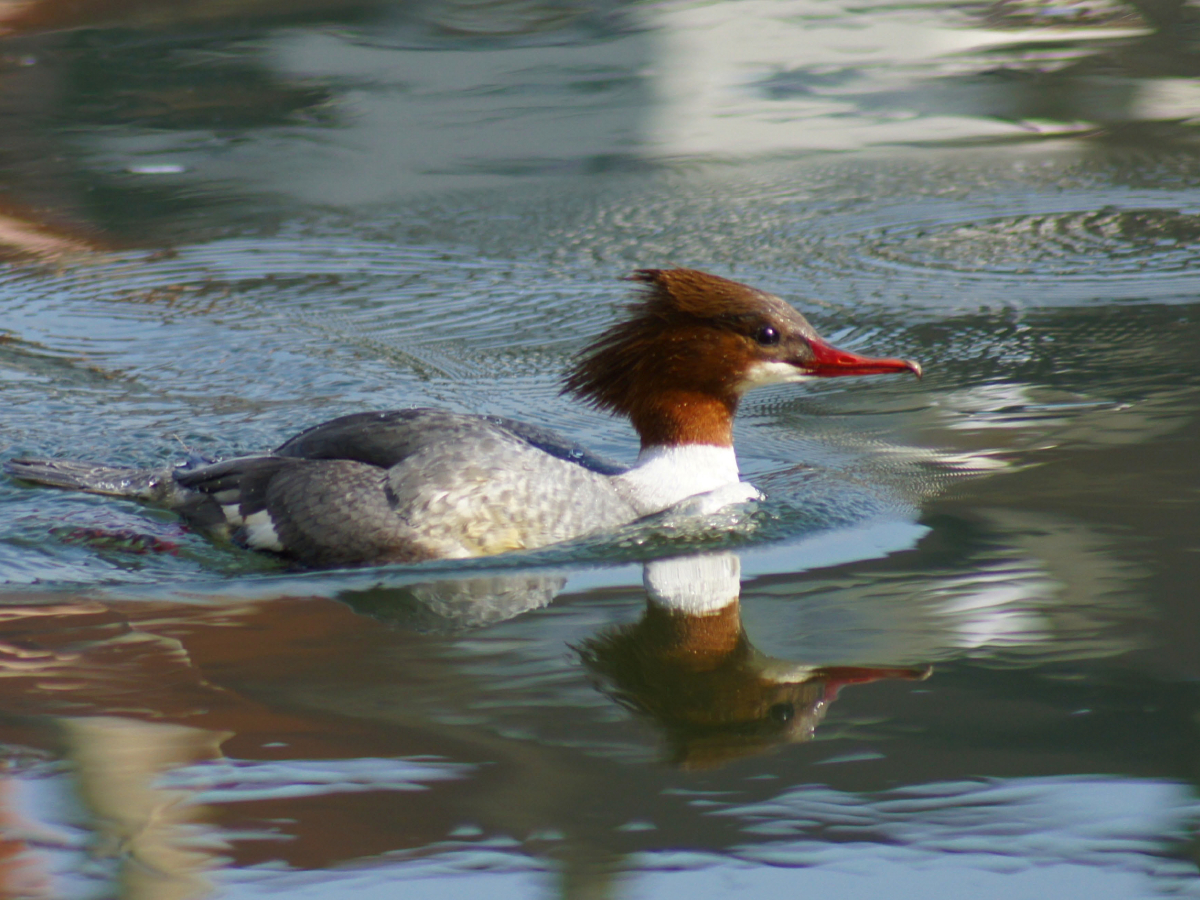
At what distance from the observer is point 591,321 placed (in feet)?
22.7

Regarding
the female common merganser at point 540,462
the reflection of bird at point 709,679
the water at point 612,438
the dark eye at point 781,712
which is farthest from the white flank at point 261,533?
the dark eye at point 781,712

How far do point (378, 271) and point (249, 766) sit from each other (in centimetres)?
496

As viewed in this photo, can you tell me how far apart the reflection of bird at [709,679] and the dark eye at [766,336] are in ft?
3.19

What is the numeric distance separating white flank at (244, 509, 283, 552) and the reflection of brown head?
1.40 meters

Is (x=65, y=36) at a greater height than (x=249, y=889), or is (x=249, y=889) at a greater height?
(x=65, y=36)

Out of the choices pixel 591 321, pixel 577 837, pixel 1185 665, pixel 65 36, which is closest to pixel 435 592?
pixel 577 837

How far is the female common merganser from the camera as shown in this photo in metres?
4.48

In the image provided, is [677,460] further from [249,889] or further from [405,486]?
[249,889]

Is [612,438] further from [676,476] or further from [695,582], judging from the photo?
[695,582]

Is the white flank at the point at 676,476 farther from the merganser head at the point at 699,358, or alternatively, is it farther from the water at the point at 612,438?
the water at the point at 612,438

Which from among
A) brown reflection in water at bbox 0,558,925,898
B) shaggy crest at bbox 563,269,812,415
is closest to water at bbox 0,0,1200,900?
brown reflection in water at bbox 0,558,925,898

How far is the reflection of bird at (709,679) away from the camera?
3.12 m

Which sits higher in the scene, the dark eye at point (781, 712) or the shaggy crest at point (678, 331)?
the shaggy crest at point (678, 331)

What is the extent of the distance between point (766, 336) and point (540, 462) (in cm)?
81
